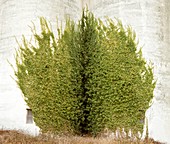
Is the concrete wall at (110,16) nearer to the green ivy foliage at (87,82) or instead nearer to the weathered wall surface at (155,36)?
the weathered wall surface at (155,36)

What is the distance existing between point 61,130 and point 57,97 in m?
1.23

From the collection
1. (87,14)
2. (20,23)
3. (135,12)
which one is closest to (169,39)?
(135,12)

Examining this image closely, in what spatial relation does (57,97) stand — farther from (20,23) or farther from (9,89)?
(20,23)

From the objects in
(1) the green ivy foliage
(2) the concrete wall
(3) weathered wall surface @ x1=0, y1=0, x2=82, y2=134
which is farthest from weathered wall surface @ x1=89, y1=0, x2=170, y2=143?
(3) weathered wall surface @ x1=0, y1=0, x2=82, y2=134

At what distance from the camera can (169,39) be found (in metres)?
13.0

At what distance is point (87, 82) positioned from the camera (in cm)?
1161

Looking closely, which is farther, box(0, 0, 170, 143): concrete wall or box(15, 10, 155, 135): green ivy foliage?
box(0, 0, 170, 143): concrete wall

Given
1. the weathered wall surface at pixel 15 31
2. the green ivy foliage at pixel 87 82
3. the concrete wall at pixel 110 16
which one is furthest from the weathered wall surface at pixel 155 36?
the weathered wall surface at pixel 15 31

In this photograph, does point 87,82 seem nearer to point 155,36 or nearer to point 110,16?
point 110,16

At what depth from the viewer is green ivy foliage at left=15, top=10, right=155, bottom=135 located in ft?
37.8

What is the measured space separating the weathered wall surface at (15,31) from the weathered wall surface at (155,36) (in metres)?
1.66

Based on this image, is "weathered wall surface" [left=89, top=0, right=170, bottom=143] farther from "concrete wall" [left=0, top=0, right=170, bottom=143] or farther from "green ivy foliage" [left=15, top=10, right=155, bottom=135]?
"green ivy foliage" [left=15, top=10, right=155, bottom=135]

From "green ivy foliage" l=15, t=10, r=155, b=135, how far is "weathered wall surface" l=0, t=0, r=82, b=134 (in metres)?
0.43

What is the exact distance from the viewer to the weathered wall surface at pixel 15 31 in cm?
1180
